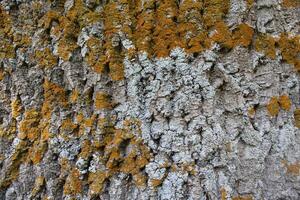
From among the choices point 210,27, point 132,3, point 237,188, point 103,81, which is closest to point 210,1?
point 210,27

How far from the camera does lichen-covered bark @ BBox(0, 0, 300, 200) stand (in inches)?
40.2

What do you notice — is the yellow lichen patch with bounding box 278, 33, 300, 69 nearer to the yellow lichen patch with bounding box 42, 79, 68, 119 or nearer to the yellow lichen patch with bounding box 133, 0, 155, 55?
the yellow lichen patch with bounding box 133, 0, 155, 55

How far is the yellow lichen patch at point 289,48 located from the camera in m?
1.08

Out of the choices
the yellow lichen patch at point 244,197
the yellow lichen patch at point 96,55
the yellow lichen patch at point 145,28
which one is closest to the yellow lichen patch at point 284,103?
the yellow lichen patch at point 244,197

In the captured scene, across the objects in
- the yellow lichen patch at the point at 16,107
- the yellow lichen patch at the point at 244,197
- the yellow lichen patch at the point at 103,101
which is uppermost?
the yellow lichen patch at the point at 103,101

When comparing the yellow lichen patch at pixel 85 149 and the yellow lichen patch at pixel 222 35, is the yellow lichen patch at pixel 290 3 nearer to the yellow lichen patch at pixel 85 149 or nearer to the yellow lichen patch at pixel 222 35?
the yellow lichen patch at pixel 222 35

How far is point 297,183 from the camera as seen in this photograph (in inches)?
41.4

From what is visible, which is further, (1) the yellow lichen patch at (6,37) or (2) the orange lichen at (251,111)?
(1) the yellow lichen patch at (6,37)

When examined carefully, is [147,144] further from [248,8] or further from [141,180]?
[248,8]

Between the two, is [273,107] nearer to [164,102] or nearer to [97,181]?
[164,102]

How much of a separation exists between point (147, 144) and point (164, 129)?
6cm

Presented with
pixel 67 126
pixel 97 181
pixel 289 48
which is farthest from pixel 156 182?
pixel 289 48

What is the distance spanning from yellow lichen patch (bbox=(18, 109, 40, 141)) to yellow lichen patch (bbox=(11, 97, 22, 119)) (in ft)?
0.09

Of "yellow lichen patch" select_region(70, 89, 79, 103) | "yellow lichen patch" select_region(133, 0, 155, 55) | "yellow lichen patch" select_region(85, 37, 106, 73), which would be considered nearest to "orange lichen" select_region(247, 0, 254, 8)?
"yellow lichen patch" select_region(133, 0, 155, 55)
